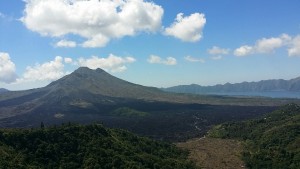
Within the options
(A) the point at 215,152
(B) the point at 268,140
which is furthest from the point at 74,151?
(B) the point at 268,140

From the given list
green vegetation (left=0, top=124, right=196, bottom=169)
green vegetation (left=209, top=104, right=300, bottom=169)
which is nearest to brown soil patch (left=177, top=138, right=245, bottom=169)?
green vegetation (left=209, top=104, right=300, bottom=169)

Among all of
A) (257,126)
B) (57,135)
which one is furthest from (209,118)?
(57,135)

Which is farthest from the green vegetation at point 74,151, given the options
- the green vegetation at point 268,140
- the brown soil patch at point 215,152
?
the green vegetation at point 268,140

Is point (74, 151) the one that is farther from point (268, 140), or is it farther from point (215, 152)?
point (268, 140)

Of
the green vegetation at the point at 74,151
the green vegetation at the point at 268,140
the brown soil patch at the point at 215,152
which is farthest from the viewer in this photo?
the brown soil patch at the point at 215,152

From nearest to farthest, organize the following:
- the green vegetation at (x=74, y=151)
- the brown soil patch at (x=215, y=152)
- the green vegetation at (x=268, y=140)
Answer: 1. the green vegetation at (x=74, y=151)
2. the green vegetation at (x=268, y=140)
3. the brown soil patch at (x=215, y=152)

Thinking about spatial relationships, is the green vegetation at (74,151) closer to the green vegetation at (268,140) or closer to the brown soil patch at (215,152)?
the brown soil patch at (215,152)

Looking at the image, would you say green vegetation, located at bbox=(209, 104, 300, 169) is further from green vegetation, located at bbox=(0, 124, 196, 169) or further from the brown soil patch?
green vegetation, located at bbox=(0, 124, 196, 169)
